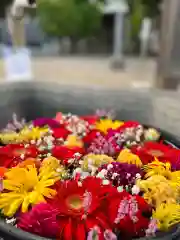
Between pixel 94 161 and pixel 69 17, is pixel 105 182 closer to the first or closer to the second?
pixel 94 161

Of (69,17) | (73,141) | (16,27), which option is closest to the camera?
(73,141)

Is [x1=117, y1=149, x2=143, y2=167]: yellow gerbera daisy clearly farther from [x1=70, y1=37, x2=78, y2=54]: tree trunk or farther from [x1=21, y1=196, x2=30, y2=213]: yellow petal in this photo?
→ [x1=70, y1=37, x2=78, y2=54]: tree trunk

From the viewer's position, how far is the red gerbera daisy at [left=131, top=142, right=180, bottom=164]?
0.58m

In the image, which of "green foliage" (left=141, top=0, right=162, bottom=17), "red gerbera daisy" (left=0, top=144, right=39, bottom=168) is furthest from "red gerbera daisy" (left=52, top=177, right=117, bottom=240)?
"green foliage" (left=141, top=0, right=162, bottom=17)

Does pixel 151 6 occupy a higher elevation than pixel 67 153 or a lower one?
higher

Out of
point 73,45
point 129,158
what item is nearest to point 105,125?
point 129,158

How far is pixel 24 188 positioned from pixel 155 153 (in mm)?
218

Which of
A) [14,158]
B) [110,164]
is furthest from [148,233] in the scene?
[14,158]

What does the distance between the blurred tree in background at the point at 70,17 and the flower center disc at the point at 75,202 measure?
2600mm

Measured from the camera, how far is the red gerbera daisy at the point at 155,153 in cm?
58

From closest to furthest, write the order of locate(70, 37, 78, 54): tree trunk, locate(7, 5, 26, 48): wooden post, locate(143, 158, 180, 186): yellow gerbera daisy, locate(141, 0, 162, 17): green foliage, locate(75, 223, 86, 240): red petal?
locate(75, 223, 86, 240): red petal, locate(143, 158, 180, 186): yellow gerbera daisy, locate(7, 5, 26, 48): wooden post, locate(141, 0, 162, 17): green foliage, locate(70, 37, 78, 54): tree trunk

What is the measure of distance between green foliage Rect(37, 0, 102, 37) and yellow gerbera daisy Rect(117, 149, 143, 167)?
97.9 inches

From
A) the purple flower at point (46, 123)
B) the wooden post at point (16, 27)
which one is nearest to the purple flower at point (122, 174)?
the purple flower at point (46, 123)

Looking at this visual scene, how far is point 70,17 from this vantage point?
3.00m
